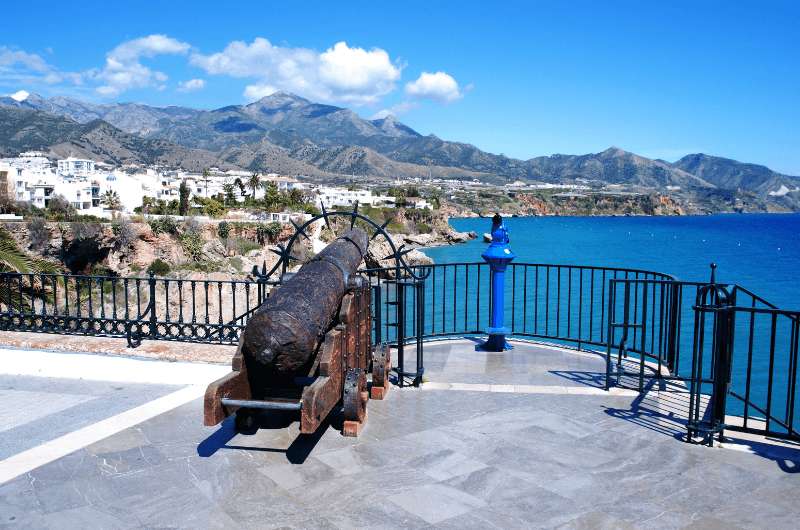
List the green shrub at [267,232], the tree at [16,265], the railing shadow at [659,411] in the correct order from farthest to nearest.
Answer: the green shrub at [267,232] → the tree at [16,265] → the railing shadow at [659,411]

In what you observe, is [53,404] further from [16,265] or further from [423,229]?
[423,229]

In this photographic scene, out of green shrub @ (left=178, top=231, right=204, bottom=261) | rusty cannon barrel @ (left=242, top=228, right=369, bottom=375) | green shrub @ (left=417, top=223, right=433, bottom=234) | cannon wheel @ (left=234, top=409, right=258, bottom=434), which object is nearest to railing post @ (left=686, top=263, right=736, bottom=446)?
rusty cannon barrel @ (left=242, top=228, right=369, bottom=375)

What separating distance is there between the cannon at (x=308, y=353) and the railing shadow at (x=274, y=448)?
131mm

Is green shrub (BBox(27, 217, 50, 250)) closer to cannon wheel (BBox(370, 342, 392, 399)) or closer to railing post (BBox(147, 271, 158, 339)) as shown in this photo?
railing post (BBox(147, 271, 158, 339))

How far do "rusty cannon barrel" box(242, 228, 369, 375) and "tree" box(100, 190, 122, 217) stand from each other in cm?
5952

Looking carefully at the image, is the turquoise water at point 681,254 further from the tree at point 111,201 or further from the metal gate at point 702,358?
the metal gate at point 702,358

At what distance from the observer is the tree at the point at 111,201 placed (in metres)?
61.3

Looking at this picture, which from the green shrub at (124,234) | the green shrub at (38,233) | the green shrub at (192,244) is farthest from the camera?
the green shrub at (192,244)

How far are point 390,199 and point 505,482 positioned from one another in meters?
105

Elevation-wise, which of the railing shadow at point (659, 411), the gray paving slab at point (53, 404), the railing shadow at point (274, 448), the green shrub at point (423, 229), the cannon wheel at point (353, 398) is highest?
the cannon wheel at point (353, 398)

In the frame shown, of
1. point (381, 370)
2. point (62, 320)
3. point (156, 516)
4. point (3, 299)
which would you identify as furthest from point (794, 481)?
point (3, 299)

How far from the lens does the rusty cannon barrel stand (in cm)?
448

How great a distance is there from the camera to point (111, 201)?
201 ft

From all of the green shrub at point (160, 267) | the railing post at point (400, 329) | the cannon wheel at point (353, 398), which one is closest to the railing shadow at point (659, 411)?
the railing post at point (400, 329)
